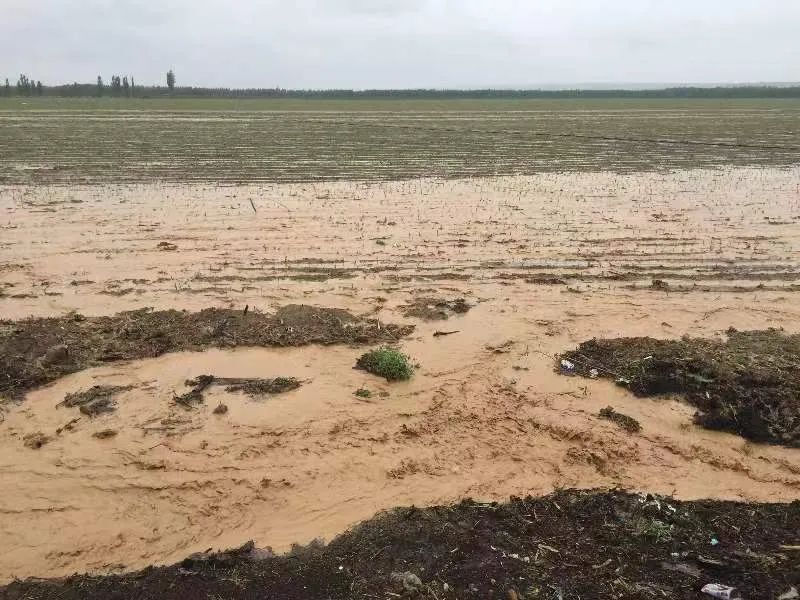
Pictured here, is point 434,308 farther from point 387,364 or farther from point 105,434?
point 105,434

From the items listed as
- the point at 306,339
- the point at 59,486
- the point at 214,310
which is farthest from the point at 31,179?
the point at 59,486

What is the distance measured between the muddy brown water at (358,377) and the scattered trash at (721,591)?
1208 millimetres

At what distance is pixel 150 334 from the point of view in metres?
7.23

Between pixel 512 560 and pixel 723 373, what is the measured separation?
11.8 ft

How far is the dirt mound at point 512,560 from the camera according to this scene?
3.74m

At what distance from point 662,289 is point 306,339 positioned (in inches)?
205

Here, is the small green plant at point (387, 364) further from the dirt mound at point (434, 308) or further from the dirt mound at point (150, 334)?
the dirt mound at point (434, 308)

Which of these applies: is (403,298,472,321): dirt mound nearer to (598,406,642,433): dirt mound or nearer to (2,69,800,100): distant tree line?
(598,406,642,433): dirt mound

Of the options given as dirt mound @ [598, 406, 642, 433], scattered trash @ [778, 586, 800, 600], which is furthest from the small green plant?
scattered trash @ [778, 586, 800, 600]

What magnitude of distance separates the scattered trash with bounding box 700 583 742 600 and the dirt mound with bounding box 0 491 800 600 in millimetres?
65

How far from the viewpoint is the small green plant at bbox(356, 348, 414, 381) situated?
256 inches

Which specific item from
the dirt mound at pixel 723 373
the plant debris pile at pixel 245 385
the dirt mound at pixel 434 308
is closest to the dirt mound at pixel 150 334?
the dirt mound at pixel 434 308

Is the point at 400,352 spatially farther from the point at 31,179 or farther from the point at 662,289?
the point at 31,179

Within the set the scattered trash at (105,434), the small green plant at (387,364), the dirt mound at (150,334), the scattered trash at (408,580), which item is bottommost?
the scattered trash at (408,580)
